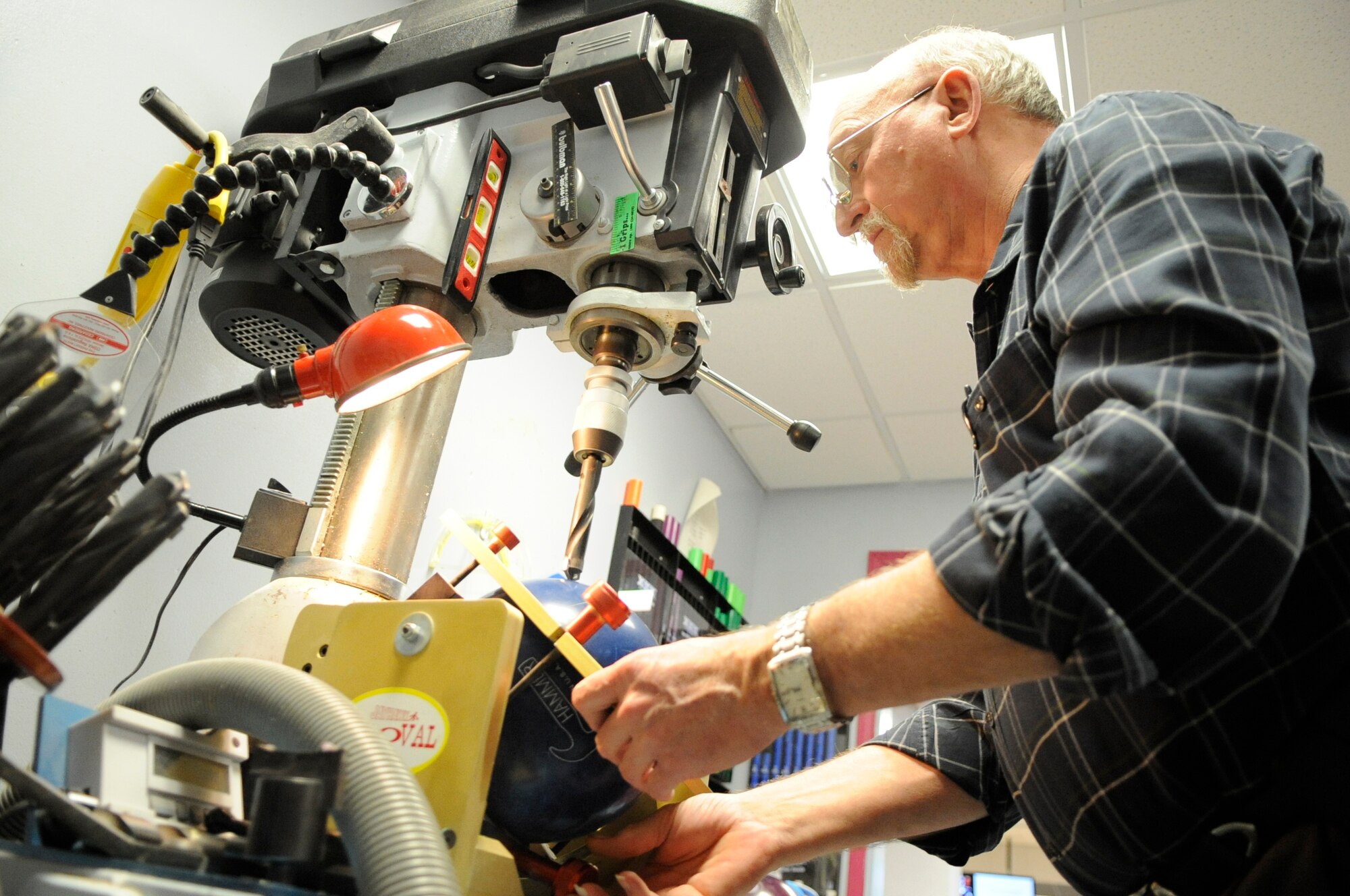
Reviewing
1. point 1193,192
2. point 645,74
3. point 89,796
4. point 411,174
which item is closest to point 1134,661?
point 1193,192

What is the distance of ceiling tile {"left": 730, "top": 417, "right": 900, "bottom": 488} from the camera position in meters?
3.56

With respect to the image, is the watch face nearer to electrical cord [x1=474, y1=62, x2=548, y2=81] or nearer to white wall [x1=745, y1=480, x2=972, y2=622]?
electrical cord [x1=474, y1=62, x2=548, y2=81]

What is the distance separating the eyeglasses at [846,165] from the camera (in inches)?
52.8

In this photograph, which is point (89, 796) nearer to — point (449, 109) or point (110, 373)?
point (110, 373)

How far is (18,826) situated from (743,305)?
262 cm

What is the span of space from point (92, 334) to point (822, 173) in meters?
1.38

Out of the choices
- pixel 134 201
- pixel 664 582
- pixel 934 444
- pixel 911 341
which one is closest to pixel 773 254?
pixel 134 201

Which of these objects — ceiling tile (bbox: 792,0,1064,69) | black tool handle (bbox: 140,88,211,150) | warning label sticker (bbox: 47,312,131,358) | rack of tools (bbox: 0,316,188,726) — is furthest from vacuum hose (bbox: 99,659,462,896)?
ceiling tile (bbox: 792,0,1064,69)

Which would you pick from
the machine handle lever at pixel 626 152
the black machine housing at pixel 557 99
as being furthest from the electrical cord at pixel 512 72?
the machine handle lever at pixel 626 152

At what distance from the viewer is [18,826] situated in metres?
0.53

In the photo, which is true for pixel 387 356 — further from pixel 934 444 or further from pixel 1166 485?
pixel 934 444

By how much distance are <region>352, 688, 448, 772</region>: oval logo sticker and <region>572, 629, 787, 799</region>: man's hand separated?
0.11m

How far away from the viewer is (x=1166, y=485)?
583 millimetres

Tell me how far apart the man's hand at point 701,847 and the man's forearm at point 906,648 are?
0.99 feet
